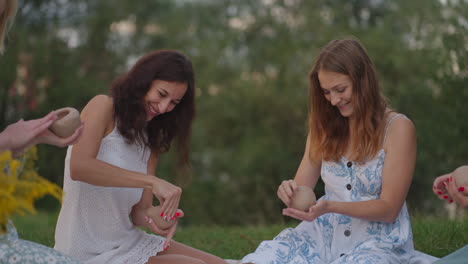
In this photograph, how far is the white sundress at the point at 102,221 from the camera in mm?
3830

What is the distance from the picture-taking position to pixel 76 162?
12.0ft

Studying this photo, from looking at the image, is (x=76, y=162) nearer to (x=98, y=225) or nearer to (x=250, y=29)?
(x=98, y=225)

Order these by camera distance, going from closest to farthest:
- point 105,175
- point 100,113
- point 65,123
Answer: point 65,123, point 105,175, point 100,113

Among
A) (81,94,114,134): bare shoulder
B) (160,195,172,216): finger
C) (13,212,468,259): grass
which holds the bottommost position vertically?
(13,212,468,259): grass

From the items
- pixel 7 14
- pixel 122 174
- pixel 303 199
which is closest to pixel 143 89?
pixel 122 174

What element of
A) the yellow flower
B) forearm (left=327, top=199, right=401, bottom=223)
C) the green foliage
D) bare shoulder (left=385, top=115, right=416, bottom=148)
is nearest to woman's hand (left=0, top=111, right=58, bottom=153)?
the yellow flower

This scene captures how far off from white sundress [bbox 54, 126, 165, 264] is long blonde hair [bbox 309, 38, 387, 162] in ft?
4.46

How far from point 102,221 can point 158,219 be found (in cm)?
38

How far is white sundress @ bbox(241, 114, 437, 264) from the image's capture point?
381 centimetres

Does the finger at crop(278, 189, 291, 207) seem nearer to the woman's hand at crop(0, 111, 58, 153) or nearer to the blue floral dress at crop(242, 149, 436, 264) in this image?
the blue floral dress at crop(242, 149, 436, 264)

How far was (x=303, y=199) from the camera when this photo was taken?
3.67 meters

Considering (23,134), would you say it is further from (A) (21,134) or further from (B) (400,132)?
(B) (400,132)

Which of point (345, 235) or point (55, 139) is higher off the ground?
point (55, 139)

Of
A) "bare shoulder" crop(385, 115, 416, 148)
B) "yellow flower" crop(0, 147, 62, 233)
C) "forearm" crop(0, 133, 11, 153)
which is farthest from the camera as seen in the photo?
"bare shoulder" crop(385, 115, 416, 148)
